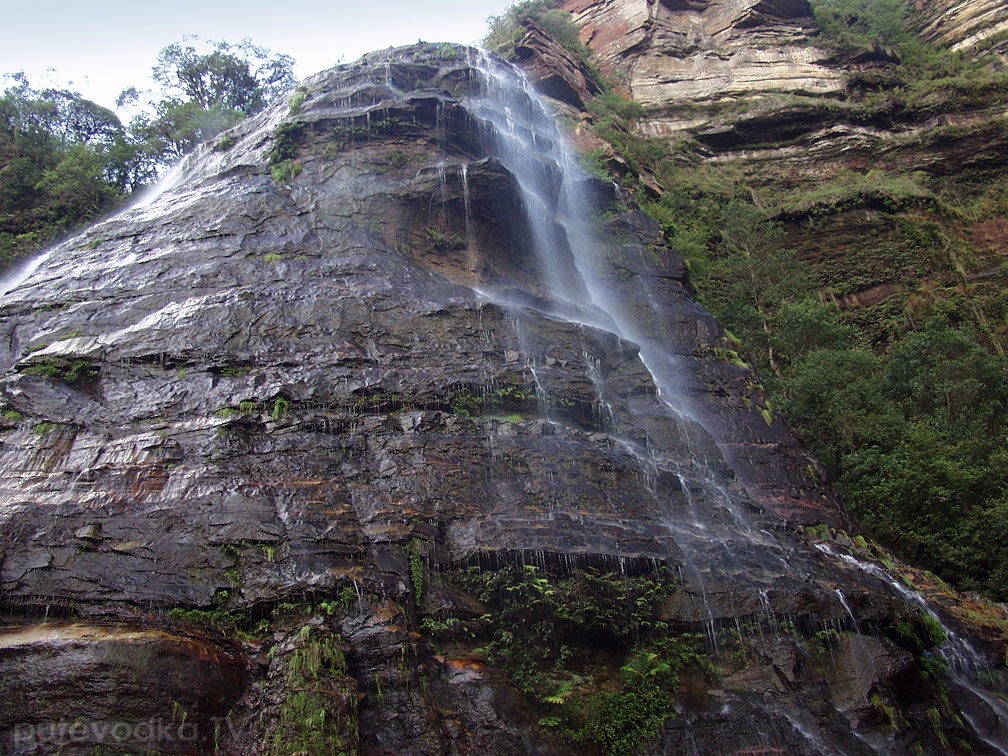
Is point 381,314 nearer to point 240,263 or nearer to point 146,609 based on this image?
point 240,263

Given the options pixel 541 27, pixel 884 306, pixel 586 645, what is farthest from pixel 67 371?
pixel 541 27

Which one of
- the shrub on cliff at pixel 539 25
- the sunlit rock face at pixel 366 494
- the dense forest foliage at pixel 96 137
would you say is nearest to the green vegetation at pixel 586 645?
the sunlit rock face at pixel 366 494

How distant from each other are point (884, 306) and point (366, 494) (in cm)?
1804

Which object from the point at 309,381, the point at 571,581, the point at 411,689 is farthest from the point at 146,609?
the point at 571,581

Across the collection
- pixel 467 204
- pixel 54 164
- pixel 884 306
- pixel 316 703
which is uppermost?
pixel 54 164

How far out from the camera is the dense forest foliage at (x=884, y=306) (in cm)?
1191

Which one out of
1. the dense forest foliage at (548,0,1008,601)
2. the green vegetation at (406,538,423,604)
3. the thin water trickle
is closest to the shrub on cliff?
the dense forest foliage at (548,0,1008,601)

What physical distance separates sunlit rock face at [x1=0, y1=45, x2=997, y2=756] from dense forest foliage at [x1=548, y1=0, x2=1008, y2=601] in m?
1.72

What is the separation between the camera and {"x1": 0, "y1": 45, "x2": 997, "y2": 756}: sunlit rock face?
6.77 m

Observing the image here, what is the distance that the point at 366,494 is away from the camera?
8.77 m

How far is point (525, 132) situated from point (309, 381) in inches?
558

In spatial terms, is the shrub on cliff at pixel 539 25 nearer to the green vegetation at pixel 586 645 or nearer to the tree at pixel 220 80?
the tree at pixel 220 80

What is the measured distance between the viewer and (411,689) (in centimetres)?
708

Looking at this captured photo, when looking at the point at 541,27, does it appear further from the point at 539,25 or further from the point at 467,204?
the point at 467,204
